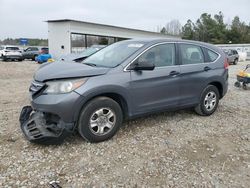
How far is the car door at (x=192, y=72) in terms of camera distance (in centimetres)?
484

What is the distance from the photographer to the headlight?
357 cm

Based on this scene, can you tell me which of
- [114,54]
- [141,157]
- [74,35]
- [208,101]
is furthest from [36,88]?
[74,35]

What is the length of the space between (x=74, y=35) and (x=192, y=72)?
75.0 feet

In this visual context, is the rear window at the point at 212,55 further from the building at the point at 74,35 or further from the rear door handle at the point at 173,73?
the building at the point at 74,35

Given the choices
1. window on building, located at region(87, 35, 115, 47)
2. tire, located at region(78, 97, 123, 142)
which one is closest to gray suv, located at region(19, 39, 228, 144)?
tire, located at region(78, 97, 123, 142)

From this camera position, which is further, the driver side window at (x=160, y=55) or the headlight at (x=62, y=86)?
the driver side window at (x=160, y=55)

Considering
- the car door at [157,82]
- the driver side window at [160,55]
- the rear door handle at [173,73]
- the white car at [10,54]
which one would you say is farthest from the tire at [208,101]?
the white car at [10,54]

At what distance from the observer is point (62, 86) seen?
3.58 meters

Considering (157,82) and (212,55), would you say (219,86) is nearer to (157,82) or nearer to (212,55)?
(212,55)

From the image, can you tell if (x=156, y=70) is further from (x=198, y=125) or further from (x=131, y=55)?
(x=198, y=125)

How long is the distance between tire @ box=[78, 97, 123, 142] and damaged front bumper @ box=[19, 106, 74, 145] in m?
0.22

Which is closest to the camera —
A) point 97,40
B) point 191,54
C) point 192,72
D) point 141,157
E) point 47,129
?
point 141,157

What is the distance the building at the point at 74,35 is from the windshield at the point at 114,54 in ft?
66.2

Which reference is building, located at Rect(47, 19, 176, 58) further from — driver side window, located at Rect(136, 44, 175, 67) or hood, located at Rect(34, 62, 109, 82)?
hood, located at Rect(34, 62, 109, 82)
